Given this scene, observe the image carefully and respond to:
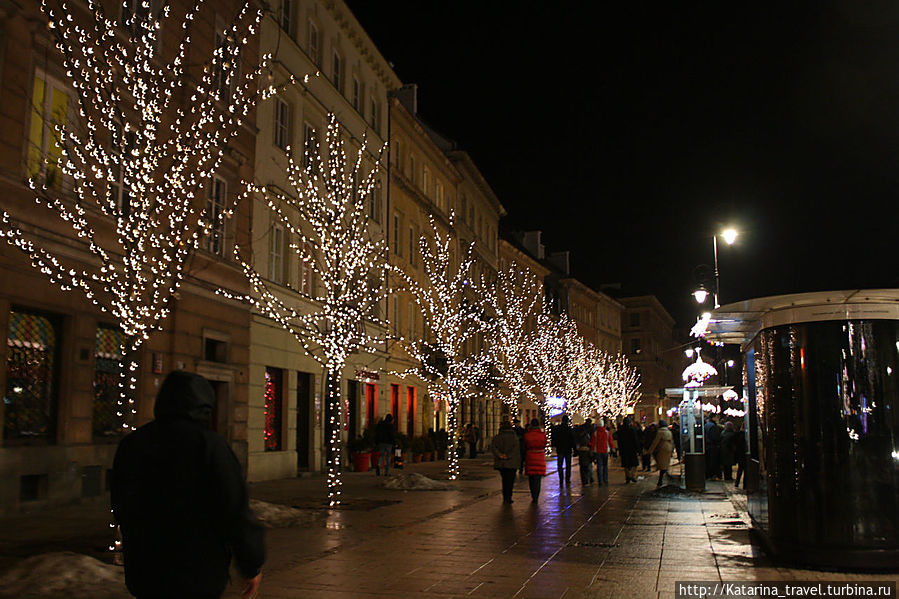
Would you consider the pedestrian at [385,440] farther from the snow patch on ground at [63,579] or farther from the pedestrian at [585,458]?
the snow patch on ground at [63,579]

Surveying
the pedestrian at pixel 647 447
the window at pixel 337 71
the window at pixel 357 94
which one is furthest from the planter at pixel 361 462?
the window at pixel 357 94

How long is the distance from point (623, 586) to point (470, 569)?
5.78 feet

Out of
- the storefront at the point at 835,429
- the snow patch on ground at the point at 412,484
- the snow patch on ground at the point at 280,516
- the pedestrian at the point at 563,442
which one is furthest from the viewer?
the pedestrian at the point at 563,442

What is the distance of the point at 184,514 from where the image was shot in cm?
374

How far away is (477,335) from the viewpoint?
165 feet

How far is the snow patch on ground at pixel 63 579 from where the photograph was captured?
24.8ft

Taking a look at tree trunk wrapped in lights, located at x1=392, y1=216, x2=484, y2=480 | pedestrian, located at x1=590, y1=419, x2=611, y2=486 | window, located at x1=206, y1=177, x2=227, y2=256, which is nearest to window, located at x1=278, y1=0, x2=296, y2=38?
window, located at x1=206, y1=177, x2=227, y2=256

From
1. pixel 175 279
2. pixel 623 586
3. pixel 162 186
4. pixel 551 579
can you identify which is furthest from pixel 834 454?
pixel 162 186

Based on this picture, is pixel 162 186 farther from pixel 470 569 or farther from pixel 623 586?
pixel 623 586

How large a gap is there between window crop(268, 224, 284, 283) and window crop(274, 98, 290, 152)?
7.93 ft

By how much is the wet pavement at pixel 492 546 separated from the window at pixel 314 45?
15485 mm

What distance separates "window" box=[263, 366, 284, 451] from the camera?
23344mm

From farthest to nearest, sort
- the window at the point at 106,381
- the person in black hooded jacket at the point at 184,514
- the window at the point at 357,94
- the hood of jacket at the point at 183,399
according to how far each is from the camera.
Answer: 1. the window at the point at 357,94
2. the window at the point at 106,381
3. the hood of jacket at the point at 183,399
4. the person in black hooded jacket at the point at 184,514

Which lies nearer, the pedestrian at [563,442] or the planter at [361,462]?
the pedestrian at [563,442]
